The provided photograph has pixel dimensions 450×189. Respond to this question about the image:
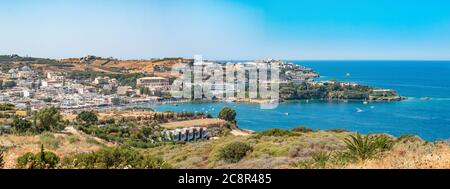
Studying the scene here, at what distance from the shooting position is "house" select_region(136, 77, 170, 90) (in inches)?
2512

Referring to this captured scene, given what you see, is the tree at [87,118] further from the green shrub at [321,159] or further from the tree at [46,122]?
the green shrub at [321,159]

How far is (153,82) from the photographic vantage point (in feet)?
215

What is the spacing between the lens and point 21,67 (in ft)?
236

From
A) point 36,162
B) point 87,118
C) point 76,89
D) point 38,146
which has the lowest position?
point 87,118

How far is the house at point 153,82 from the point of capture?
63812 millimetres

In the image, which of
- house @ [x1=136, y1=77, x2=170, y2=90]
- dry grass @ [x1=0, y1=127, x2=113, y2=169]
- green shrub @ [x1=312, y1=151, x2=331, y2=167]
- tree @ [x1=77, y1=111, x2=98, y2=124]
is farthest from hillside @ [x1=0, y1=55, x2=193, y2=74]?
green shrub @ [x1=312, y1=151, x2=331, y2=167]

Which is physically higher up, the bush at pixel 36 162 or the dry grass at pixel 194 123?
the bush at pixel 36 162

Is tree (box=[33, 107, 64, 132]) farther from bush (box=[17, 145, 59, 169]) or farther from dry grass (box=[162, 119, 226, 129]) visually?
bush (box=[17, 145, 59, 169])

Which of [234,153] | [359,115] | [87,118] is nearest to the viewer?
[234,153]

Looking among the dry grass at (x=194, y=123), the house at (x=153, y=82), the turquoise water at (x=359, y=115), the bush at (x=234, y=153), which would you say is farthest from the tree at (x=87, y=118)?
the house at (x=153, y=82)

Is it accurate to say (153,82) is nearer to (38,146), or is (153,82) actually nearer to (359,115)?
(359,115)

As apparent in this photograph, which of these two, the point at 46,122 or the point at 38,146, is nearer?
the point at 38,146

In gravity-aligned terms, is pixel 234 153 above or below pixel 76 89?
above

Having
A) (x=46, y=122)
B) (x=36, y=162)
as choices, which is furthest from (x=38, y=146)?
(x=46, y=122)
